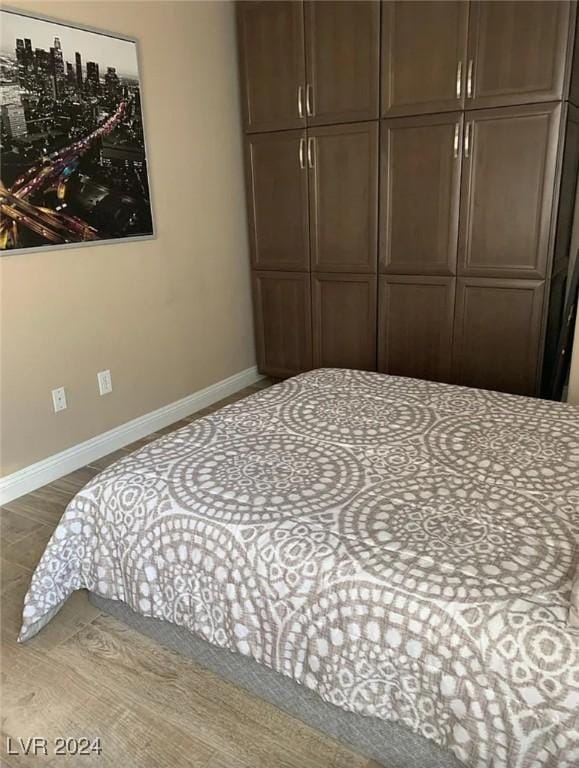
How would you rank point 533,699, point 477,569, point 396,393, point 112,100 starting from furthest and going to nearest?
point 112,100 < point 396,393 < point 477,569 < point 533,699

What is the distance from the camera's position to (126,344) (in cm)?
310

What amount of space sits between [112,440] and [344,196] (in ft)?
6.01

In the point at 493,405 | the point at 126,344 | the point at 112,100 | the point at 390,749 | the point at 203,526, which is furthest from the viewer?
the point at 126,344

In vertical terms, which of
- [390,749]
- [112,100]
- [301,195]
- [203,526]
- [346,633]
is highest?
[112,100]

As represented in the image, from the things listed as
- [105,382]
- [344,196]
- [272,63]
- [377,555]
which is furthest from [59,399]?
[272,63]

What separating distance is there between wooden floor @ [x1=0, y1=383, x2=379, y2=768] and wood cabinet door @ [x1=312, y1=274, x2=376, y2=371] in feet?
6.79

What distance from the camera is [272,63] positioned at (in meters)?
3.26

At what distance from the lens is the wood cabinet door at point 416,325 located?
10.2 feet

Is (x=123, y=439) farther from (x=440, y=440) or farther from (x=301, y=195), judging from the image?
(x=440, y=440)

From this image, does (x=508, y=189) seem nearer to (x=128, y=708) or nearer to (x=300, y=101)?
(x=300, y=101)

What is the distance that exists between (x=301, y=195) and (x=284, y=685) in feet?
8.73

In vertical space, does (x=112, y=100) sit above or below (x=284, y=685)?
above

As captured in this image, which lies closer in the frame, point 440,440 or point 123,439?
point 440,440

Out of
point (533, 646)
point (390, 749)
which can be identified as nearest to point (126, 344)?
point (390, 749)
